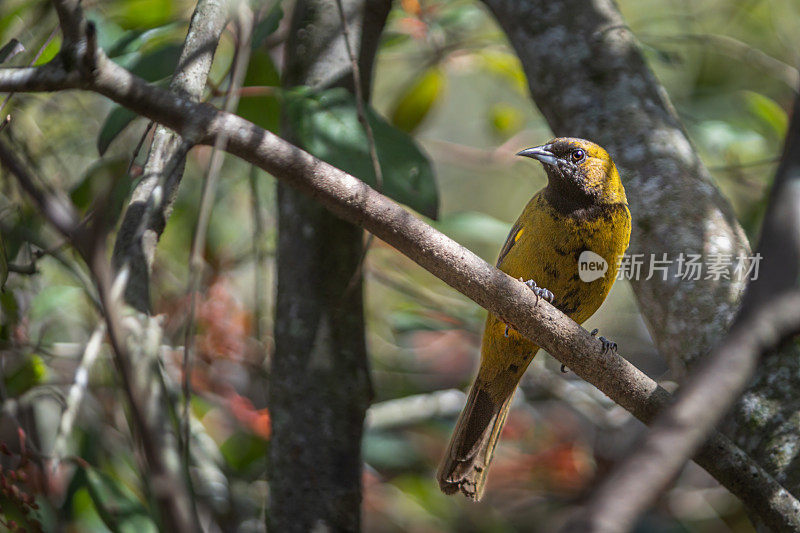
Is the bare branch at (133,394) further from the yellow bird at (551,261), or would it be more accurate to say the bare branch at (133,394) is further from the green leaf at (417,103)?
the green leaf at (417,103)

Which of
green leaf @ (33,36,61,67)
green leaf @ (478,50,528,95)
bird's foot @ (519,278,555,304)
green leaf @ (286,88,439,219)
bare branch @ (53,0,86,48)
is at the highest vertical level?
bare branch @ (53,0,86,48)

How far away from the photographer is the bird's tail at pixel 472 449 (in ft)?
8.22

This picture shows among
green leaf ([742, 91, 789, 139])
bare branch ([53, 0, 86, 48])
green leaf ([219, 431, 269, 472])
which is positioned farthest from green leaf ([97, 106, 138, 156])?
green leaf ([742, 91, 789, 139])

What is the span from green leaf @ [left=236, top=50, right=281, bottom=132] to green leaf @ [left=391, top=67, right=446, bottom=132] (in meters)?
1.07

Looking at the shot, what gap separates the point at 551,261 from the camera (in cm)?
238

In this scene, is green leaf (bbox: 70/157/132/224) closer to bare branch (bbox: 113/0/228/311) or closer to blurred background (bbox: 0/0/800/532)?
blurred background (bbox: 0/0/800/532)

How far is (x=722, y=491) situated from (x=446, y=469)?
173cm

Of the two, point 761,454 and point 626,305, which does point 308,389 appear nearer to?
point 761,454

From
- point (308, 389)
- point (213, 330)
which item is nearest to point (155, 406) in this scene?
point (308, 389)

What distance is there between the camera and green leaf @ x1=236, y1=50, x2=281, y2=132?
2502 mm

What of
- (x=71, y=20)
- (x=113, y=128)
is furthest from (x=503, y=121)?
(x=71, y=20)

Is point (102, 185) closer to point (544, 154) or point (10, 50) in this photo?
point (10, 50)

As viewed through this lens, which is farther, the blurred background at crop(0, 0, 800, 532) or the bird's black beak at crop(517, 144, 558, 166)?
the blurred background at crop(0, 0, 800, 532)

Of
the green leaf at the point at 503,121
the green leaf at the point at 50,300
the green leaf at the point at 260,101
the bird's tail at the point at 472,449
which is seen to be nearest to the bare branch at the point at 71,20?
the green leaf at the point at 260,101
